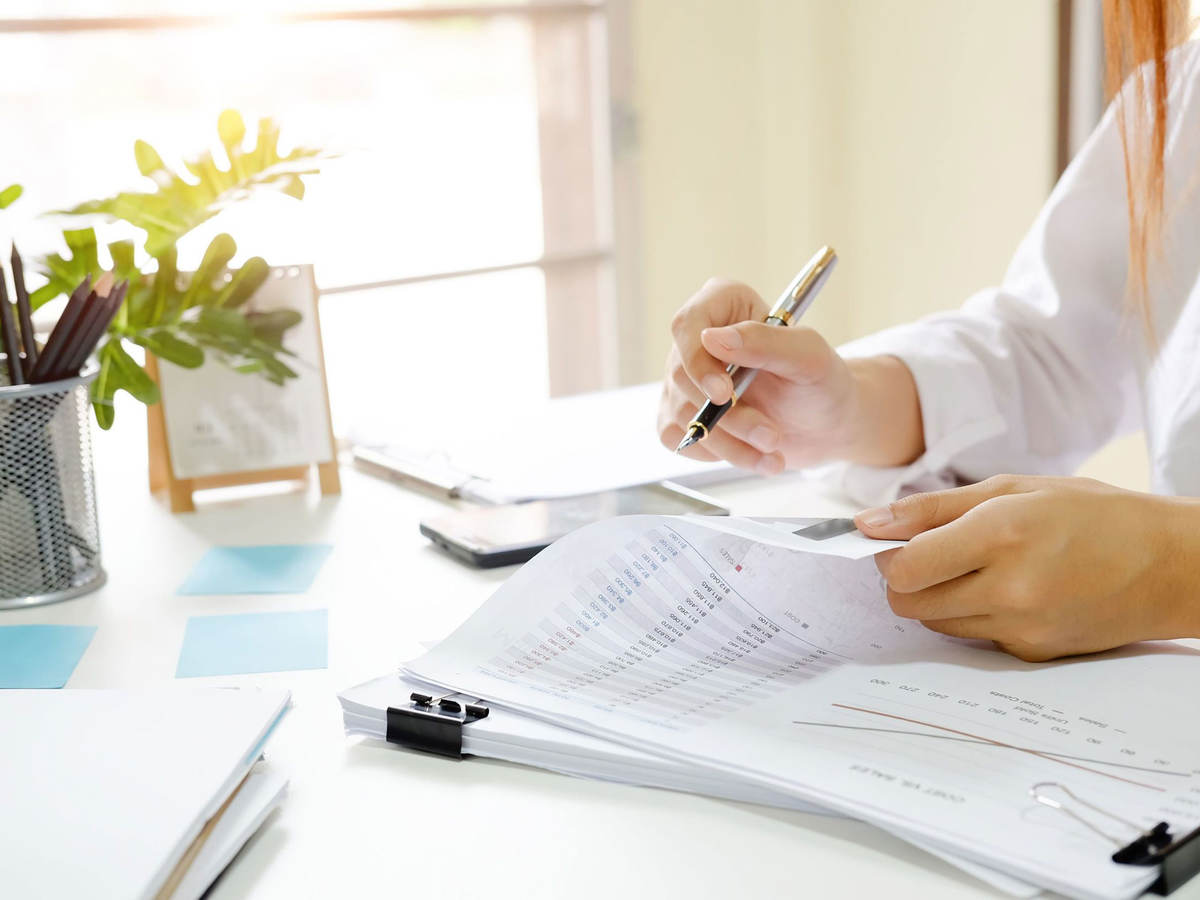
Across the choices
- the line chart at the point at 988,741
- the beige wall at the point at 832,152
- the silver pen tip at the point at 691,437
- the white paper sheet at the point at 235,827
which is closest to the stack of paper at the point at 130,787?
the white paper sheet at the point at 235,827

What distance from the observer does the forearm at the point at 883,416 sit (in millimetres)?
937

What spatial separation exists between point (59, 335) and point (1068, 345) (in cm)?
78

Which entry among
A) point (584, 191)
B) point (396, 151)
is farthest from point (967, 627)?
point (584, 191)

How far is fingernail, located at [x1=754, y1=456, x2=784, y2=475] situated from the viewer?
0.91 metres

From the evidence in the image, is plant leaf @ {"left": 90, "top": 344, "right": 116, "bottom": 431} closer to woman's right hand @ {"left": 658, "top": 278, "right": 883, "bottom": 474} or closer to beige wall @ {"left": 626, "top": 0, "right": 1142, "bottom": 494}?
woman's right hand @ {"left": 658, "top": 278, "right": 883, "bottom": 474}

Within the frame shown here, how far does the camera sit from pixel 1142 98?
2.95 ft

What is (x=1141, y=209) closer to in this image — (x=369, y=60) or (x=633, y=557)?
(x=633, y=557)

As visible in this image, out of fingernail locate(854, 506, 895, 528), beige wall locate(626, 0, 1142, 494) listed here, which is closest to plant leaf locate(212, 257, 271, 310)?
fingernail locate(854, 506, 895, 528)

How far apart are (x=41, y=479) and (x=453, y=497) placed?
0.33 metres

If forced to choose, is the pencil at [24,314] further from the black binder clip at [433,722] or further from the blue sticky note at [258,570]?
the black binder clip at [433,722]

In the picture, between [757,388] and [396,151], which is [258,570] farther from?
[396,151]

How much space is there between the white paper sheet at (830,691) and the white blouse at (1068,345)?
38cm

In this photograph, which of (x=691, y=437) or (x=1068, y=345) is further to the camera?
(x=1068, y=345)

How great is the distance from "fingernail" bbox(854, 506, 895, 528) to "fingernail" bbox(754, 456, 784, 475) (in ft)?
1.00
